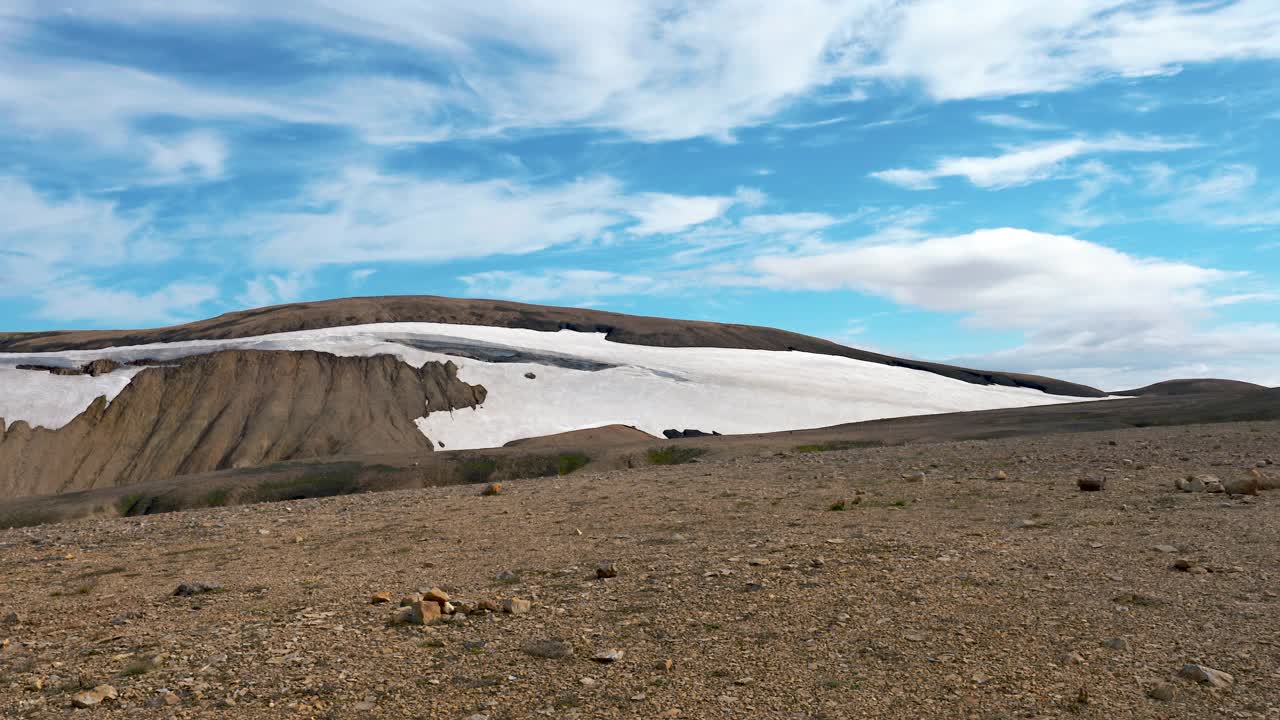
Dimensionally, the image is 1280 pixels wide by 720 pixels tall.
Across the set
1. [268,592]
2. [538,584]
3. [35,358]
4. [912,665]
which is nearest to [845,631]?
[912,665]

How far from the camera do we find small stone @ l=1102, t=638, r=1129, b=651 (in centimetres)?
693

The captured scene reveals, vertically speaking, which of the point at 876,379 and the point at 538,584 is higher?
the point at 876,379

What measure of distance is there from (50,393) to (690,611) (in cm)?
7083

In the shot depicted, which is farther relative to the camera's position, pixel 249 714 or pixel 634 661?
pixel 634 661

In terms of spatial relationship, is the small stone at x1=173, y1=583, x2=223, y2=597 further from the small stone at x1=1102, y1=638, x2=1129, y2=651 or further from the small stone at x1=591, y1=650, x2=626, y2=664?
the small stone at x1=1102, y1=638, x2=1129, y2=651

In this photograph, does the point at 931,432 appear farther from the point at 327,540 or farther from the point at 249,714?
the point at 249,714

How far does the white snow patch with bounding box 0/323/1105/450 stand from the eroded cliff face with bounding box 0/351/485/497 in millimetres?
1978

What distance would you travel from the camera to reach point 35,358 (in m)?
74.2

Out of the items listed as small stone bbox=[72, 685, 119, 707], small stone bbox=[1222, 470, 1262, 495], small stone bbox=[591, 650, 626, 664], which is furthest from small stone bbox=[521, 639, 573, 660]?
small stone bbox=[1222, 470, 1262, 495]

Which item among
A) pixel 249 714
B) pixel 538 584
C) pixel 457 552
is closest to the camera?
pixel 249 714

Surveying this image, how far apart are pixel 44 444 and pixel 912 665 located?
67662 mm

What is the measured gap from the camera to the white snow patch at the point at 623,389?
68750 mm

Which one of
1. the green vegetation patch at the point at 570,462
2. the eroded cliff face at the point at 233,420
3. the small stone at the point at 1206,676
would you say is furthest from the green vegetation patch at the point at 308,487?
the small stone at the point at 1206,676

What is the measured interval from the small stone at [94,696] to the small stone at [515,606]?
309 centimetres
